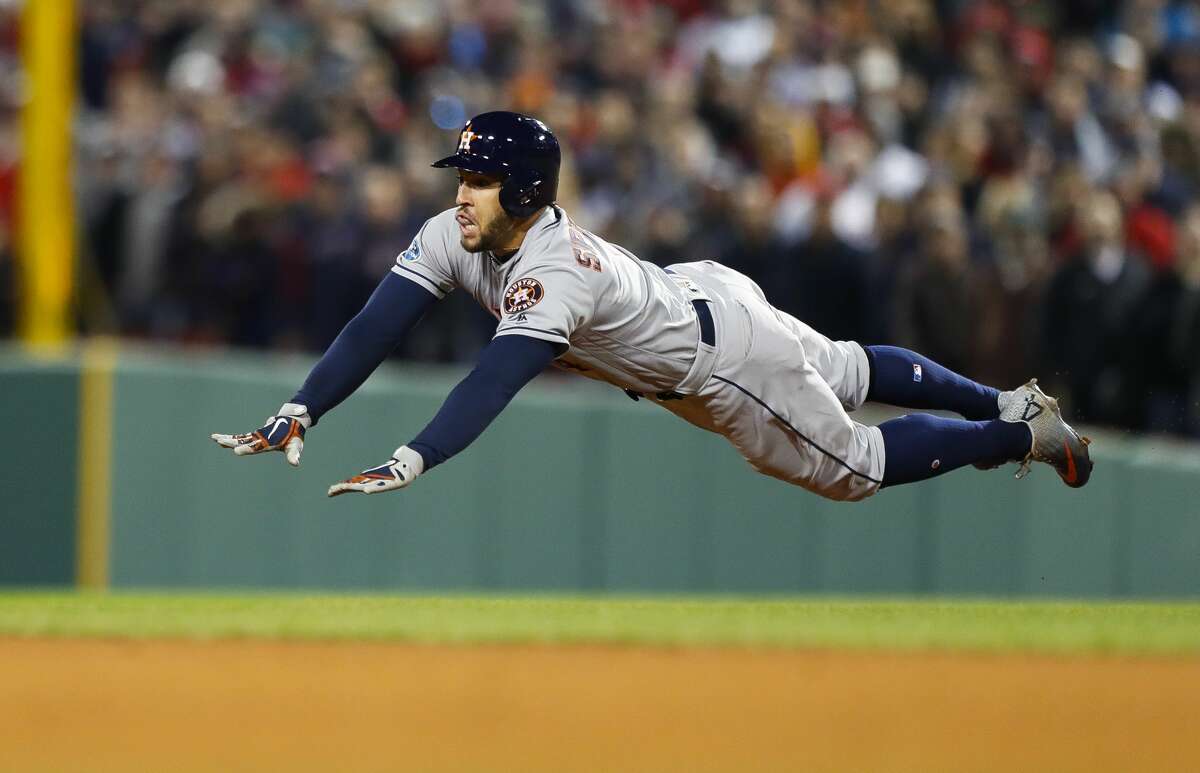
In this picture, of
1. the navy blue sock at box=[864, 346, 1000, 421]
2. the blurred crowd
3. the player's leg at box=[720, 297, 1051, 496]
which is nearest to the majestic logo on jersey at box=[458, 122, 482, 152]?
the player's leg at box=[720, 297, 1051, 496]

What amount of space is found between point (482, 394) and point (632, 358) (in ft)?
2.83

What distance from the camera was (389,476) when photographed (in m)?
6.45

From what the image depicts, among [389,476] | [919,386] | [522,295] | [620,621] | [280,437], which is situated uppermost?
[522,295]

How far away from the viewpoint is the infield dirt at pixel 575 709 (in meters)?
7.72

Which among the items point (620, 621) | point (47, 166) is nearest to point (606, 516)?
point (620, 621)

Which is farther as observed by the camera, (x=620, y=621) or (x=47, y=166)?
(x=47, y=166)

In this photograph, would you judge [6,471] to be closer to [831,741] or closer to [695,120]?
[695,120]

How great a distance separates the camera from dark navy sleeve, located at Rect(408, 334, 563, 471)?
6703 millimetres

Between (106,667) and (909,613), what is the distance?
4.78m

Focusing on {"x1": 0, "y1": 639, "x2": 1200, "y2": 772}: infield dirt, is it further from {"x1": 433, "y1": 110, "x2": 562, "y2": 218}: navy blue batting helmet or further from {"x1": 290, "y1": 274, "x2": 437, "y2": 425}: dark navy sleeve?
{"x1": 433, "y1": 110, "x2": 562, "y2": 218}: navy blue batting helmet

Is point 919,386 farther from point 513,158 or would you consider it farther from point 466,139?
point 466,139

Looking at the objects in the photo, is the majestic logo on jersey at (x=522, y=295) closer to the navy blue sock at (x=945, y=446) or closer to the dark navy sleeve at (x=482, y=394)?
the dark navy sleeve at (x=482, y=394)

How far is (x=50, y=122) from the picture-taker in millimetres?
13445

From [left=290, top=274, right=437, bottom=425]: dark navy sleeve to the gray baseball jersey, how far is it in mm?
71
